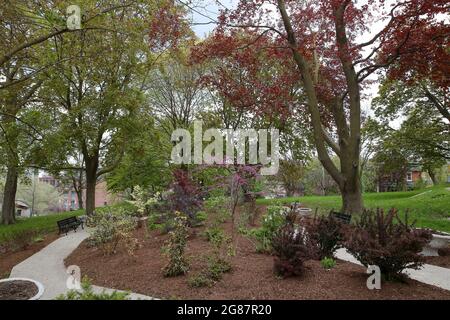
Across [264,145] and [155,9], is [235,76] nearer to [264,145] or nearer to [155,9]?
[264,145]

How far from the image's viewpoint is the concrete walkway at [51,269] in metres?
5.34

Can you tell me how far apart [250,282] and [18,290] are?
12.1 ft

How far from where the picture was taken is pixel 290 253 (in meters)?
5.03

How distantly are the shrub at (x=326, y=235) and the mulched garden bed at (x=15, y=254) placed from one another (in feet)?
21.8

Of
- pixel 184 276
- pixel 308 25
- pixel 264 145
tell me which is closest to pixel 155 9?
pixel 308 25

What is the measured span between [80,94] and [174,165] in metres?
5.67

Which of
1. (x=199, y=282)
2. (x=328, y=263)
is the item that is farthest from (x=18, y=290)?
(x=328, y=263)

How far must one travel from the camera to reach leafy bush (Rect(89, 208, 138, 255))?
769cm

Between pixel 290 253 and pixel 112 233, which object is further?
pixel 112 233

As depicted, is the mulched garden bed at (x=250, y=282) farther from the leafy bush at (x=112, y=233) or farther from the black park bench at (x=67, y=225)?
the black park bench at (x=67, y=225)

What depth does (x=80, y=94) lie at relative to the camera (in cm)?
1469

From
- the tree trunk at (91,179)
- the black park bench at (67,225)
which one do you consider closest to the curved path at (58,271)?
the black park bench at (67,225)

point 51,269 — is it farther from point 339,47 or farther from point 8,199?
point 8,199

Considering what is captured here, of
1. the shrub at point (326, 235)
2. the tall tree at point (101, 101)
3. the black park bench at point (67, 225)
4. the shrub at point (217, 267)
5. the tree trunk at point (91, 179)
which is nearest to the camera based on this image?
the shrub at point (217, 267)
